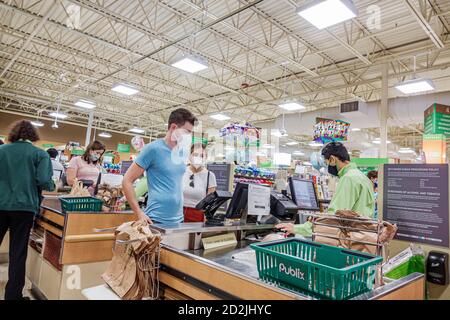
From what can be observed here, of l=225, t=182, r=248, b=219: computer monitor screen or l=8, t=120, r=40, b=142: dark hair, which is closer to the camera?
l=225, t=182, r=248, b=219: computer monitor screen

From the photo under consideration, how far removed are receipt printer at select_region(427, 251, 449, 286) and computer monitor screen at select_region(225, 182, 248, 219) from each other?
4.38 ft

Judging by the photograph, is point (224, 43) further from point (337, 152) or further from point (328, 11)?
point (337, 152)

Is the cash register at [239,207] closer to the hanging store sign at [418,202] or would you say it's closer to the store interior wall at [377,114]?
the hanging store sign at [418,202]

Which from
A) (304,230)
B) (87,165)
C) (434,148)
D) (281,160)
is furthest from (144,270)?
(281,160)

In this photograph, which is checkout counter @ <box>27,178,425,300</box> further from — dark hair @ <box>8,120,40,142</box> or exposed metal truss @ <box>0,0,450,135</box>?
exposed metal truss @ <box>0,0,450,135</box>

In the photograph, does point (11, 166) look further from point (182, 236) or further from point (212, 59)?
point (212, 59)

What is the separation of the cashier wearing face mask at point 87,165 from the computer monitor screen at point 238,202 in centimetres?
259

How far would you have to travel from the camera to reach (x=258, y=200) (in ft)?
7.16

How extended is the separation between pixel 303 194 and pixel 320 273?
2037 millimetres

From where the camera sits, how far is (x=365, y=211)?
2348 mm

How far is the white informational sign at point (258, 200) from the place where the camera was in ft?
6.97

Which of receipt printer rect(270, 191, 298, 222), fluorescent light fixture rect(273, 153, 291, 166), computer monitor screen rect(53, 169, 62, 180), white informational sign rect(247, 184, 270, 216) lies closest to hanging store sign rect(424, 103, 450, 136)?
fluorescent light fixture rect(273, 153, 291, 166)

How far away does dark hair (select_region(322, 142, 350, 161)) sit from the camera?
2645 mm

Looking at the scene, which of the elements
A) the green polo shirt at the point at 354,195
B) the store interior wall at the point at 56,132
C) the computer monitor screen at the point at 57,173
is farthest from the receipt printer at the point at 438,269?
the store interior wall at the point at 56,132
